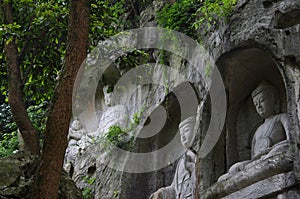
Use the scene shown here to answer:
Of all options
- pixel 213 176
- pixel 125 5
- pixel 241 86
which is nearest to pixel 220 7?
pixel 241 86

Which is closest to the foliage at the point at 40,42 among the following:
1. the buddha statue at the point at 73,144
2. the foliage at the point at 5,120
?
the buddha statue at the point at 73,144

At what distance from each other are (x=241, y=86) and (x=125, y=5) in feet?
16.4

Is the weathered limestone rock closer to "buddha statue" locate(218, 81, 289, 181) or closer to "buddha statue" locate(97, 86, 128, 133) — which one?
"buddha statue" locate(218, 81, 289, 181)

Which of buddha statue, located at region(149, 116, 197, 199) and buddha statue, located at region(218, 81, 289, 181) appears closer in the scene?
buddha statue, located at region(218, 81, 289, 181)

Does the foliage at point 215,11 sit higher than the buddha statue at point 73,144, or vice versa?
the buddha statue at point 73,144

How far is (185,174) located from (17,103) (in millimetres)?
2716

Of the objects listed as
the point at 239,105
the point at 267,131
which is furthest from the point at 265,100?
the point at 239,105

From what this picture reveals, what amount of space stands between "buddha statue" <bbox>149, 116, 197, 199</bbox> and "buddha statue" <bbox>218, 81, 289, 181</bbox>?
3.64 feet

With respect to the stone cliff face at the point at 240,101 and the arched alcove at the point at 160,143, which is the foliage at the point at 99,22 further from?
the arched alcove at the point at 160,143

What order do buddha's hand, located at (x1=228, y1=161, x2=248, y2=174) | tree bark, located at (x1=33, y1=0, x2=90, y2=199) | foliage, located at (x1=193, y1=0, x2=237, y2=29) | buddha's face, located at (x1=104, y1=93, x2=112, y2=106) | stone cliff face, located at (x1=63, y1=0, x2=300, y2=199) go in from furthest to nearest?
buddha's face, located at (x1=104, y1=93, x2=112, y2=106)
foliage, located at (x1=193, y1=0, x2=237, y2=29)
buddha's hand, located at (x1=228, y1=161, x2=248, y2=174)
stone cliff face, located at (x1=63, y1=0, x2=300, y2=199)
tree bark, located at (x1=33, y1=0, x2=90, y2=199)

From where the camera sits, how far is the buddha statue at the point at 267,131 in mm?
7594

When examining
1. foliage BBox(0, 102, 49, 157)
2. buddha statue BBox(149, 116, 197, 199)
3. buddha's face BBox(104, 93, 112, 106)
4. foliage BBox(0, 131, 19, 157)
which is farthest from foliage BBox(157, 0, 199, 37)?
foliage BBox(0, 131, 19, 157)

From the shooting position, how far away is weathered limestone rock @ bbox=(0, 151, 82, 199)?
27.0ft

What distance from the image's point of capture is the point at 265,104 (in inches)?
324
